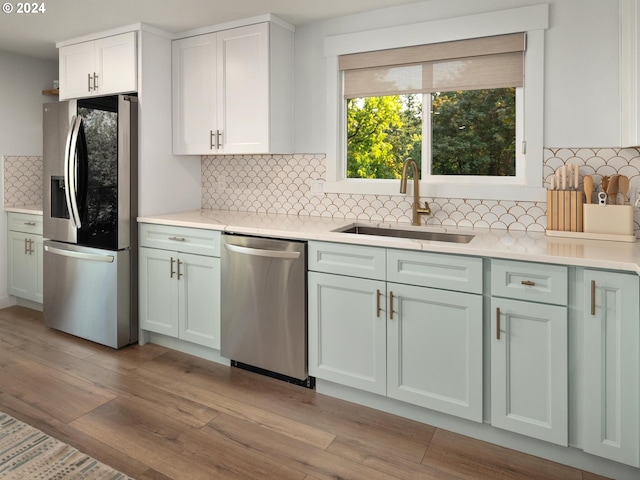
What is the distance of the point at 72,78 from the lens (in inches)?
149

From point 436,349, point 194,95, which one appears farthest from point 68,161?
point 436,349

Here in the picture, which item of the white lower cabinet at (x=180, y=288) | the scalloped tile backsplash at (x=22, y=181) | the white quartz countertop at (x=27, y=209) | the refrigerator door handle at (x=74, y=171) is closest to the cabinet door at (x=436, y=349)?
the white lower cabinet at (x=180, y=288)

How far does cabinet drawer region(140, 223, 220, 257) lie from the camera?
3121mm

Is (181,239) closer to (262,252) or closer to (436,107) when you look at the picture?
(262,252)

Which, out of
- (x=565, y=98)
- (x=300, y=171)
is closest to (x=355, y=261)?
(x=300, y=171)

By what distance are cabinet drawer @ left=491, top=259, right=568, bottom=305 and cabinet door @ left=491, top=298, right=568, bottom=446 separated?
4cm

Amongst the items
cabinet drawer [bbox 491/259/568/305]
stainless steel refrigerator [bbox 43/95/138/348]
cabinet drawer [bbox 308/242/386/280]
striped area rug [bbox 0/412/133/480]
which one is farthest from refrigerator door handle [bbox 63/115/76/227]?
cabinet drawer [bbox 491/259/568/305]

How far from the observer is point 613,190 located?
7.99 ft

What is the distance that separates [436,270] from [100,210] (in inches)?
94.7

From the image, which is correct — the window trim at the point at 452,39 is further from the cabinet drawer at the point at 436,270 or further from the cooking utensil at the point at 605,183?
the cabinet drawer at the point at 436,270

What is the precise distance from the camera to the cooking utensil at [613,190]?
2.42 m

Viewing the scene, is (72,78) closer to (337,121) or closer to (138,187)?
(138,187)

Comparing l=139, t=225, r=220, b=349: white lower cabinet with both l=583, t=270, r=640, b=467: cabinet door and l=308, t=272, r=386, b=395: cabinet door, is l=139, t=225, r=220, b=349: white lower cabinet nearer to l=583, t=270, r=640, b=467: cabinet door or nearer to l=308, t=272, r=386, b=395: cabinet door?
l=308, t=272, r=386, b=395: cabinet door

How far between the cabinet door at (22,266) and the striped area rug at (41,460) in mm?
2176
